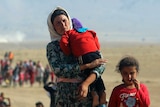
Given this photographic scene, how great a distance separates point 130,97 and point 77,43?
0.62 m

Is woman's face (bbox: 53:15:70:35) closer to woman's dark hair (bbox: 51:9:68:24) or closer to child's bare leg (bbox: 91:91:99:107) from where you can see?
woman's dark hair (bbox: 51:9:68:24)

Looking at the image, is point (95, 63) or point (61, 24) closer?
point (95, 63)

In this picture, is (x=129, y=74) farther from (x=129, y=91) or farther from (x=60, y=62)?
(x=60, y=62)

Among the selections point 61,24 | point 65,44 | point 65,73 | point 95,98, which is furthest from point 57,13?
point 95,98

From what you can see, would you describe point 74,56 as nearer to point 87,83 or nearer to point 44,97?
point 87,83

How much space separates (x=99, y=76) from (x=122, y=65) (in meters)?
0.24

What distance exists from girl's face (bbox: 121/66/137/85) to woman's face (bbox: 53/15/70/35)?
588 millimetres

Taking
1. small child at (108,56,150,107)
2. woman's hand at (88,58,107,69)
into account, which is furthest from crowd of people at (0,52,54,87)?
woman's hand at (88,58,107,69)

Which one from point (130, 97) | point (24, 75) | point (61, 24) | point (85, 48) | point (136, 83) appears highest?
point (24, 75)

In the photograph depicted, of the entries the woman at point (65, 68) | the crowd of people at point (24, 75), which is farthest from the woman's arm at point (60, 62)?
the crowd of people at point (24, 75)

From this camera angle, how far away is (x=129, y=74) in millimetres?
5074

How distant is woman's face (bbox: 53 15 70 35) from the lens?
5.10 meters

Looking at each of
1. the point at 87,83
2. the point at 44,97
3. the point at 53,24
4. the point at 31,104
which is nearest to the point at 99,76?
the point at 87,83

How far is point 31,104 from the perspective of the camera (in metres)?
19.3
